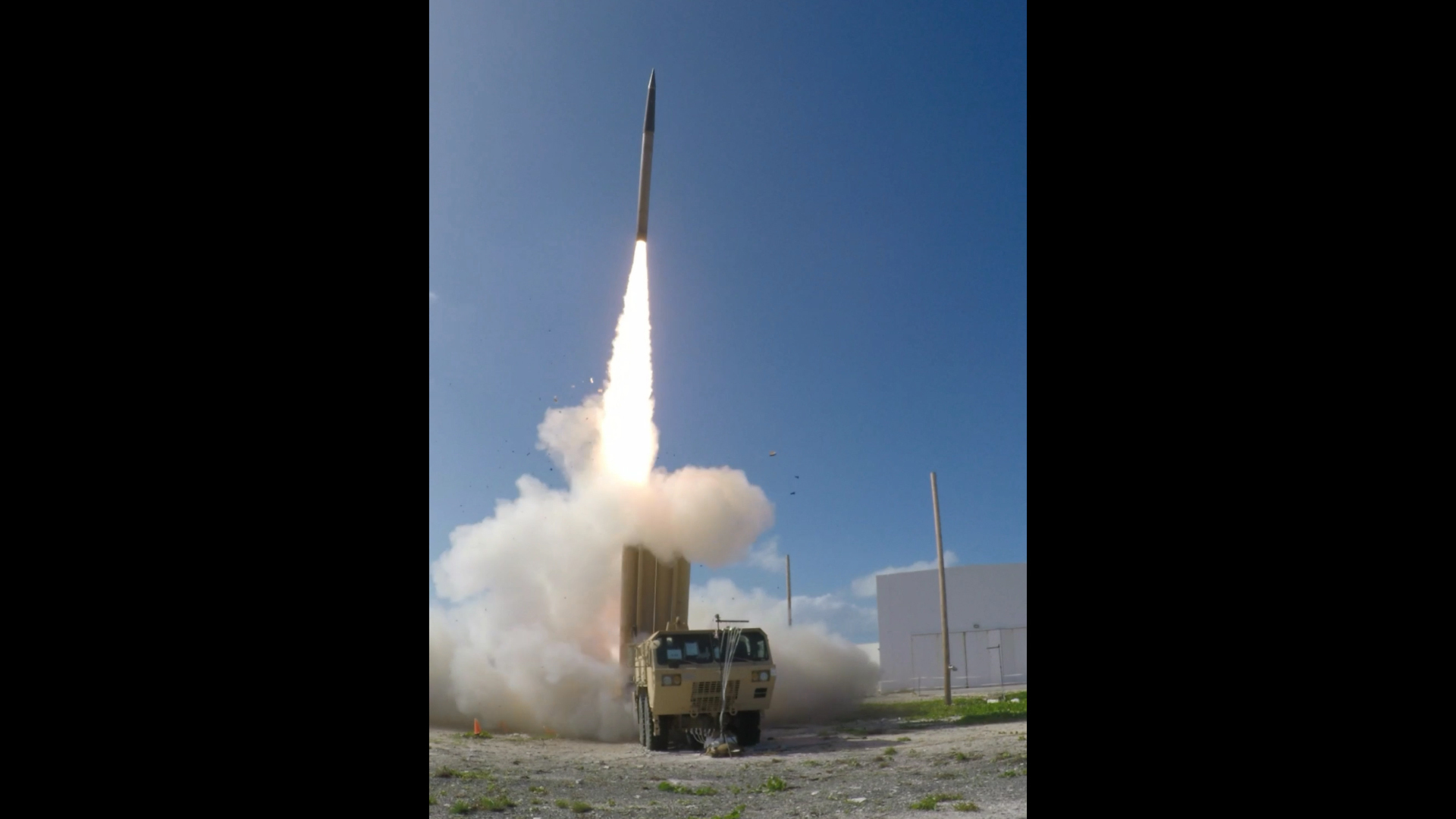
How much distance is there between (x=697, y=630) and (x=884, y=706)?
1081 cm

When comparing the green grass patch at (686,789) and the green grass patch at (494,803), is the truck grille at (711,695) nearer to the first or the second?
the green grass patch at (686,789)

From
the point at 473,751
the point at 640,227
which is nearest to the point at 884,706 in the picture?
the point at 473,751

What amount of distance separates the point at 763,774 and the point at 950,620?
2436 centimetres

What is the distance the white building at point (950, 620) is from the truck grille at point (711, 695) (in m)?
20.3

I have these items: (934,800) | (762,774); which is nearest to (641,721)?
(762,774)

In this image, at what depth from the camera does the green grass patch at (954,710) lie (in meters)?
20.5

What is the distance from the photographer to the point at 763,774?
535 inches

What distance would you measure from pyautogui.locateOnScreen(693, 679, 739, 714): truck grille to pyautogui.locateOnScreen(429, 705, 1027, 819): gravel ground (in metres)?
0.81

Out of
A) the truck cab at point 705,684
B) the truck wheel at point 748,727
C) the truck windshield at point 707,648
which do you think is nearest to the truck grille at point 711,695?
the truck cab at point 705,684

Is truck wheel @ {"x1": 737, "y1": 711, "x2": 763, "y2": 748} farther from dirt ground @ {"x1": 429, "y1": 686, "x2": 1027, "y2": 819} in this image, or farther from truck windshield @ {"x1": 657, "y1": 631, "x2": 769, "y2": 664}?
truck windshield @ {"x1": 657, "y1": 631, "x2": 769, "y2": 664}
